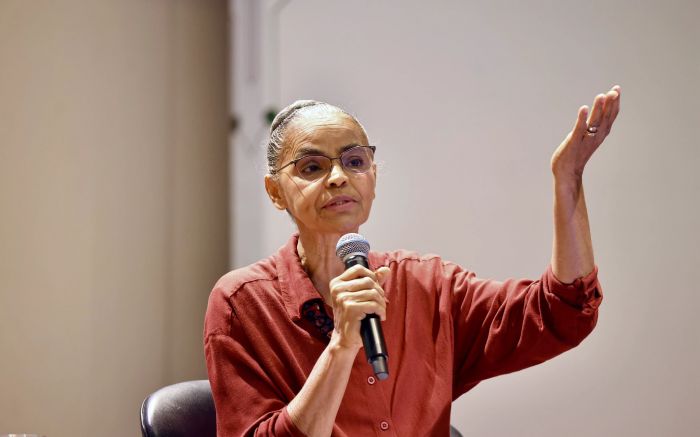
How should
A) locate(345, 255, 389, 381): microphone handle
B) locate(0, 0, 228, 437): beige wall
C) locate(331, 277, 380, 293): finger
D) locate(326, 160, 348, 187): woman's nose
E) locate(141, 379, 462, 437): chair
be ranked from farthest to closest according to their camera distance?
locate(0, 0, 228, 437): beige wall
locate(141, 379, 462, 437): chair
locate(326, 160, 348, 187): woman's nose
locate(331, 277, 380, 293): finger
locate(345, 255, 389, 381): microphone handle

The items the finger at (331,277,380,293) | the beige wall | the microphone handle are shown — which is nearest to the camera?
the microphone handle

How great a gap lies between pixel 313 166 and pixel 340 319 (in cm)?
44

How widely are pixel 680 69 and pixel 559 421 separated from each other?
1.12 meters

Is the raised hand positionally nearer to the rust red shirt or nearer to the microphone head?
the rust red shirt

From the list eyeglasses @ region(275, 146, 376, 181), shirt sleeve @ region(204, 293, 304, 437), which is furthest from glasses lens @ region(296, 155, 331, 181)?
shirt sleeve @ region(204, 293, 304, 437)

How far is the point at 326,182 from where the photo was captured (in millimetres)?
1536

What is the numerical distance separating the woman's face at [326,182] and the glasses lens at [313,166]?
0.4 inches

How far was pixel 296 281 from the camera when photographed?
1.59 meters

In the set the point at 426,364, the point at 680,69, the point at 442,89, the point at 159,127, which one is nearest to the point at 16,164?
the point at 159,127

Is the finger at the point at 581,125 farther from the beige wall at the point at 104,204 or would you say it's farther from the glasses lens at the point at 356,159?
the beige wall at the point at 104,204

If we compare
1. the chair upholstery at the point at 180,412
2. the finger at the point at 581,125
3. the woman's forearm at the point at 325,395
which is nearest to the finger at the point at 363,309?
the woman's forearm at the point at 325,395

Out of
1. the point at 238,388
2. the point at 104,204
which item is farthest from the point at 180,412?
the point at 104,204

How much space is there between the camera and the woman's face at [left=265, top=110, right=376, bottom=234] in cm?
152

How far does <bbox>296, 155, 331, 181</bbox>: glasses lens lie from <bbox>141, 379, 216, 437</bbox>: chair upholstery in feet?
2.37
